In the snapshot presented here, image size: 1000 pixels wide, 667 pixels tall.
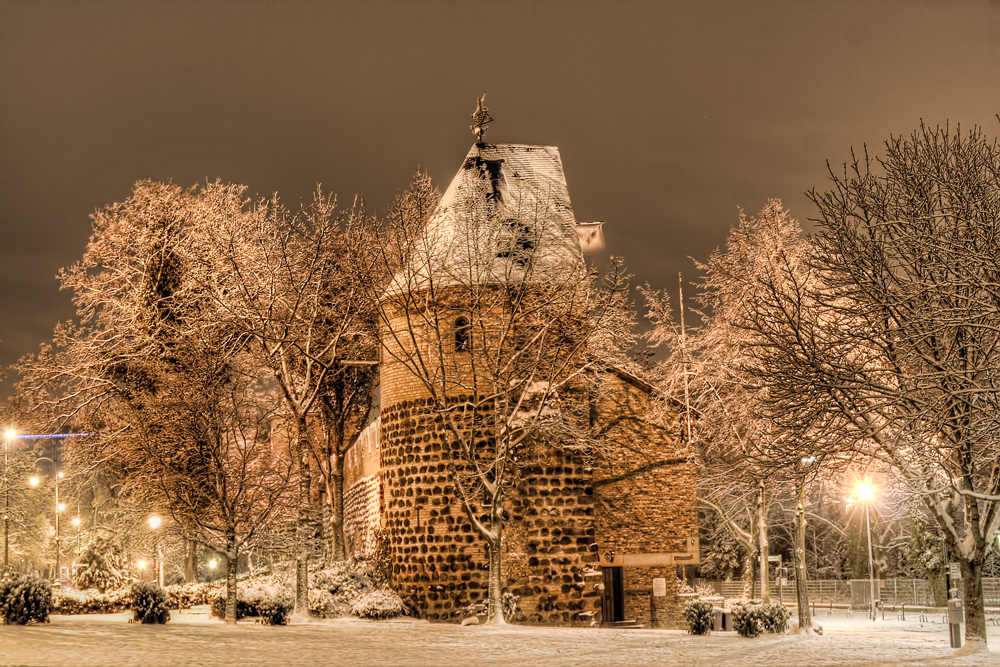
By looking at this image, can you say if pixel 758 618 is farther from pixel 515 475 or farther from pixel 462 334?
pixel 462 334

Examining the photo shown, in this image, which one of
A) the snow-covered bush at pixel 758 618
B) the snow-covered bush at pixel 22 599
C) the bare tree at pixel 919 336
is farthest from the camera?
the snow-covered bush at pixel 758 618

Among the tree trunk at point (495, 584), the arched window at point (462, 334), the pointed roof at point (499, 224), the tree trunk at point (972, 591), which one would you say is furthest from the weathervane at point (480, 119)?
the tree trunk at point (972, 591)

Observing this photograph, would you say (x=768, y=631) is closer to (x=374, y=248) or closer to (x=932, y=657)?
(x=932, y=657)

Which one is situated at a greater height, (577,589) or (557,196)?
(557,196)

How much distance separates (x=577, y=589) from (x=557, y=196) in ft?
41.5

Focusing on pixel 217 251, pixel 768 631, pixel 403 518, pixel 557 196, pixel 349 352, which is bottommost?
pixel 768 631

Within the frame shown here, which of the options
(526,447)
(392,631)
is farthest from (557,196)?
(392,631)

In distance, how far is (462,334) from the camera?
97.3 feet

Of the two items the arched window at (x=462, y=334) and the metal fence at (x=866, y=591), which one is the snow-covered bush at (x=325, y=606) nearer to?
the arched window at (x=462, y=334)

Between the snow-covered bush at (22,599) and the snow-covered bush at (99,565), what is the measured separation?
2285cm

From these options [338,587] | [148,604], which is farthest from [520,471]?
[148,604]

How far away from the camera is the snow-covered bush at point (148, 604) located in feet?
77.3

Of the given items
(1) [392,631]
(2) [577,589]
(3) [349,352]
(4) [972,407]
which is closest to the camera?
(4) [972,407]

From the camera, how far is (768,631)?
23.7 meters
